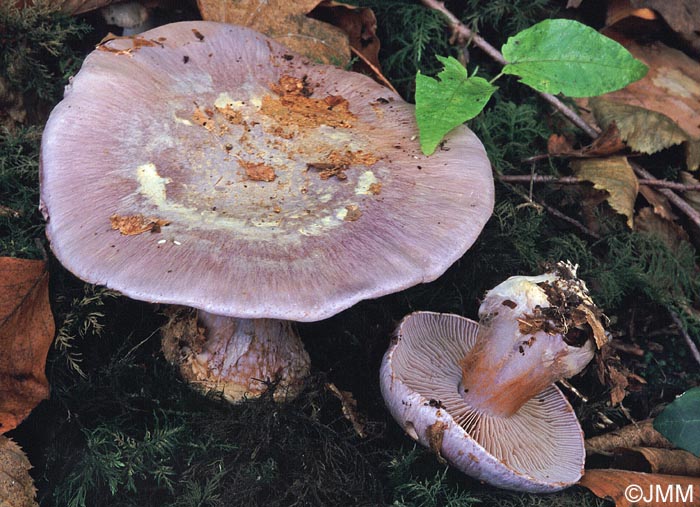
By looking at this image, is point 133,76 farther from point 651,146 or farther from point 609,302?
point 651,146

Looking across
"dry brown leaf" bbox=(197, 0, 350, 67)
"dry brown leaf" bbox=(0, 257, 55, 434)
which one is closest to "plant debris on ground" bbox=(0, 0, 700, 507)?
"dry brown leaf" bbox=(0, 257, 55, 434)

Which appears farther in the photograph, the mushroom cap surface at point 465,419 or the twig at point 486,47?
the twig at point 486,47

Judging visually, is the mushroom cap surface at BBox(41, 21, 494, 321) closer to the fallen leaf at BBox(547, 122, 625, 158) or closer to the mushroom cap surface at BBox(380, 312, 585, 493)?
the mushroom cap surface at BBox(380, 312, 585, 493)

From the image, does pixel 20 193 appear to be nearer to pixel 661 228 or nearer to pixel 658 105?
pixel 661 228

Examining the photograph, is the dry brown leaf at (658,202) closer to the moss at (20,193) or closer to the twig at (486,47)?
the twig at (486,47)

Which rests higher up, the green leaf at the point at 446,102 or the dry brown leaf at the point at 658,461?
the green leaf at the point at 446,102

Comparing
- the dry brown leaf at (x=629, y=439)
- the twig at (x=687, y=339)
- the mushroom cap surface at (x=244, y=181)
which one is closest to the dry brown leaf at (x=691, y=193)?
the twig at (x=687, y=339)

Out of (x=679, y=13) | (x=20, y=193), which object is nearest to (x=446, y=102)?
(x=20, y=193)
